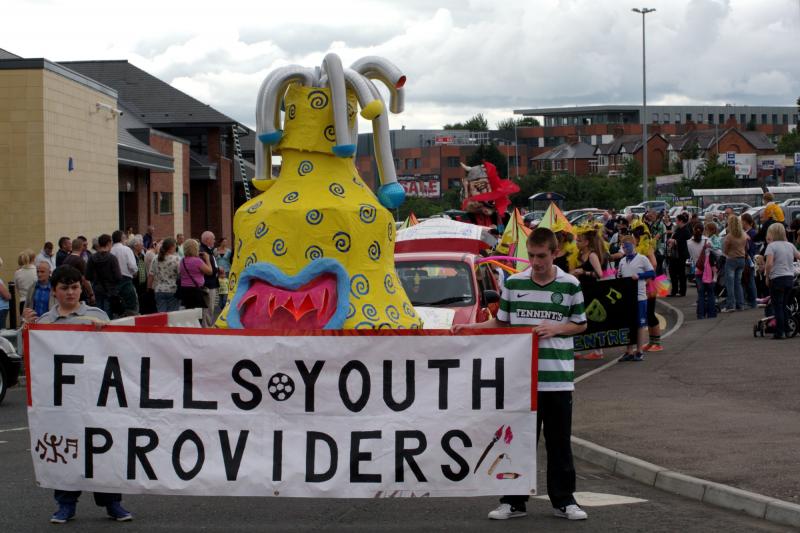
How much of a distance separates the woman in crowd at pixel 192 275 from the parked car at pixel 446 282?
536cm

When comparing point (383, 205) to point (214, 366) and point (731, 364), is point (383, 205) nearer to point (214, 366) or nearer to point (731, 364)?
point (214, 366)

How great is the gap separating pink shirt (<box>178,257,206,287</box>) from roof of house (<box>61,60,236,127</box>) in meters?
34.6

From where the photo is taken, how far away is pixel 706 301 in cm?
2389

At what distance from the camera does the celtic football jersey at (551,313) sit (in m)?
8.20

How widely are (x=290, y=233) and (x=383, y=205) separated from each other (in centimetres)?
122

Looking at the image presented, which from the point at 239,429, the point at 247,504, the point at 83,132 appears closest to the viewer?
the point at 239,429

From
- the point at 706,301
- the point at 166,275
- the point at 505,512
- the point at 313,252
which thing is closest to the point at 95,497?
the point at 505,512

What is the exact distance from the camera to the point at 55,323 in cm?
841

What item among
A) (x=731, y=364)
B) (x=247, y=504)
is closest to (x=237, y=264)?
(x=247, y=504)

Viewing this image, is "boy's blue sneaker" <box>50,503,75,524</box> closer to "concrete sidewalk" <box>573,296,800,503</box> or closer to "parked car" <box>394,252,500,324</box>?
"concrete sidewalk" <box>573,296,800,503</box>

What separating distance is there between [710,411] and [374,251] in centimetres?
381

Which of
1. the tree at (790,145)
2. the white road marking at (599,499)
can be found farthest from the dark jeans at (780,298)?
the tree at (790,145)

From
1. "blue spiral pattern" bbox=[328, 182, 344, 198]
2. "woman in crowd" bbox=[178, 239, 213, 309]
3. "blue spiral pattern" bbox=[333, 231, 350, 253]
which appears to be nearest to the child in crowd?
"woman in crowd" bbox=[178, 239, 213, 309]

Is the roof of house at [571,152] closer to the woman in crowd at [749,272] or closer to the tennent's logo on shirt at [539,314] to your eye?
the woman in crowd at [749,272]
